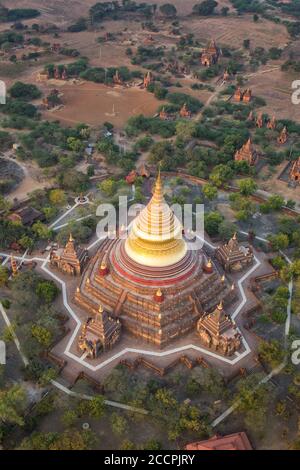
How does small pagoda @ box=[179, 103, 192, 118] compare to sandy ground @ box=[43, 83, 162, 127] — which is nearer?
sandy ground @ box=[43, 83, 162, 127]

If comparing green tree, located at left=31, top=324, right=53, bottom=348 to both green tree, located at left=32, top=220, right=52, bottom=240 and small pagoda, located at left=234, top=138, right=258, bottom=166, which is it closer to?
green tree, located at left=32, top=220, right=52, bottom=240

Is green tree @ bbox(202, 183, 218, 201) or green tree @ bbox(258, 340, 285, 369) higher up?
green tree @ bbox(202, 183, 218, 201)

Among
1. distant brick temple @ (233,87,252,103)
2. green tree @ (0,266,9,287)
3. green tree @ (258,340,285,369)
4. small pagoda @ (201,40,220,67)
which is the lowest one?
green tree @ (0,266,9,287)

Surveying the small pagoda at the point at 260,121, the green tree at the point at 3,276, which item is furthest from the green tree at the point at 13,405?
the small pagoda at the point at 260,121

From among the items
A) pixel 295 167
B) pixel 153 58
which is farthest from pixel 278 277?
pixel 153 58

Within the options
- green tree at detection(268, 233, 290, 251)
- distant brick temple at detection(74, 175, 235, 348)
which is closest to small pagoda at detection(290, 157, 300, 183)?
green tree at detection(268, 233, 290, 251)

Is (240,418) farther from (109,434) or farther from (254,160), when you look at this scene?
(254,160)

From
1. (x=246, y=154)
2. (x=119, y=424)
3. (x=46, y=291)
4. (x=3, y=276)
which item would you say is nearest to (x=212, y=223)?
(x=246, y=154)
